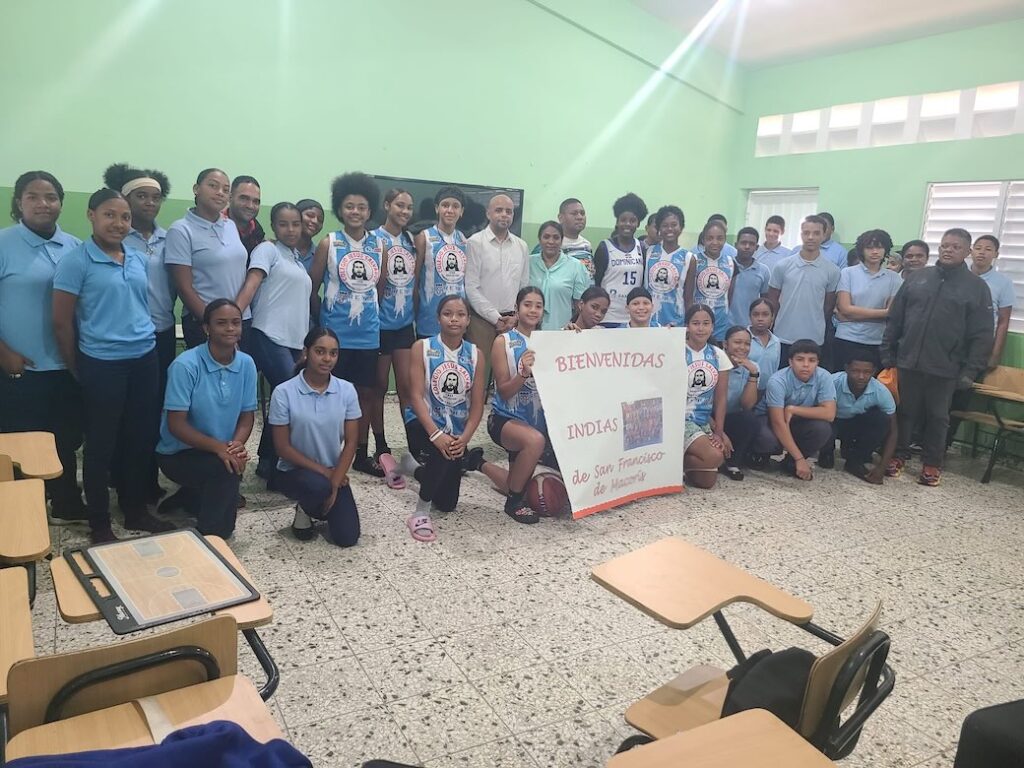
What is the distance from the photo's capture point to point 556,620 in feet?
8.59

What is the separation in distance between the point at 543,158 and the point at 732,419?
3.33m

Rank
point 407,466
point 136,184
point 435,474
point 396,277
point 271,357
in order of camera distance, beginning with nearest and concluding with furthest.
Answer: point 136,184 < point 435,474 < point 271,357 < point 396,277 < point 407,466

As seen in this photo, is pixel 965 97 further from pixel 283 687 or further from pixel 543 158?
pixel 283 687

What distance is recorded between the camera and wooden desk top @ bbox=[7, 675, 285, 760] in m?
1.08

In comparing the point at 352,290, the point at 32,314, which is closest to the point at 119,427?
the point at 32,314

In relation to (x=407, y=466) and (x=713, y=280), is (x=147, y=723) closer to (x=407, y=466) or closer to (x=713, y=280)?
(x=407, y=466)

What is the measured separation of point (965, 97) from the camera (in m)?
5.93

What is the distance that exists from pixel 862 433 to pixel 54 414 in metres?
4.67

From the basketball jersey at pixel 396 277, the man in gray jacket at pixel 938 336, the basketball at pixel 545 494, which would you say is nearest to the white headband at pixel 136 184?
the basketball jersey at pixel 396 277

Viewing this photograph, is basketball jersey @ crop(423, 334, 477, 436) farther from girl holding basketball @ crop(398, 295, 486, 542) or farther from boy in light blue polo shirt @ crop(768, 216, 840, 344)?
boy in light blue polo shirt @ crop(768, 216, 840, 344)

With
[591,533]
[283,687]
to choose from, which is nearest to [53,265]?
[283,687]

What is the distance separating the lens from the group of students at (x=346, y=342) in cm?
287

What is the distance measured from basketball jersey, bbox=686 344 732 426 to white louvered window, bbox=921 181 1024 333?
320cm

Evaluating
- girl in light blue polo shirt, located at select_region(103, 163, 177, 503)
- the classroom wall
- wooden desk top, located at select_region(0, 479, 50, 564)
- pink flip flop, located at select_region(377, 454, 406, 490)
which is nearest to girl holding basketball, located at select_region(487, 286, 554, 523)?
pink flip flop, located at select_region(377, 454, 406, 490)
